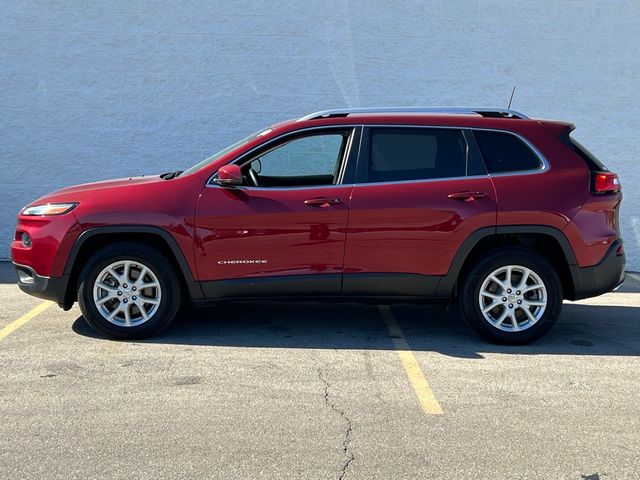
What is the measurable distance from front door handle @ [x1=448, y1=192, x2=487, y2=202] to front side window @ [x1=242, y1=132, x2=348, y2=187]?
3.20ft

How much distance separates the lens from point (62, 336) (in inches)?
233

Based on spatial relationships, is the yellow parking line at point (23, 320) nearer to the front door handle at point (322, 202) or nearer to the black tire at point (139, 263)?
the black tire at point (139, 263)

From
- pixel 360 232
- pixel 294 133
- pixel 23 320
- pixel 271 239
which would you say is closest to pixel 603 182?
pixel 360 232

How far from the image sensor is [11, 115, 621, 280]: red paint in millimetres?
5695

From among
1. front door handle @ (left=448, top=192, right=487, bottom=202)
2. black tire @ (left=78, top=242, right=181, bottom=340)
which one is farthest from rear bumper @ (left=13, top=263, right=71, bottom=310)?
front door handle @ (left=448, top=192, right=487, bottom=202)

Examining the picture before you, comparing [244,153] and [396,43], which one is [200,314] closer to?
[244,153]

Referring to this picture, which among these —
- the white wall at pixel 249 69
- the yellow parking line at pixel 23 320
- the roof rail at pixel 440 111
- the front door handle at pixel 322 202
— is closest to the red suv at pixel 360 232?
the front door handle at pixel 322 202

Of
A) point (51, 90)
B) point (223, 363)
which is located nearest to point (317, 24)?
point (51, 90)

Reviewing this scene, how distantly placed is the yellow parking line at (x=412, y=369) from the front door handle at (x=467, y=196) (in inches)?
50.5

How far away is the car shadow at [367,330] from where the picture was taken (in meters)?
5.82

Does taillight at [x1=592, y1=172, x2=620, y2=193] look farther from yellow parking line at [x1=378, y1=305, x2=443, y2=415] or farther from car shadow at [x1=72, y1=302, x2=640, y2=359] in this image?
yellow parking line at [x1=378, y1=305, x2=443, y2=415]

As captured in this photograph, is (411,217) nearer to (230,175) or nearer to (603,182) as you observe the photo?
(230,175)

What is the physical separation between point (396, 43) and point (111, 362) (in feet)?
21.5

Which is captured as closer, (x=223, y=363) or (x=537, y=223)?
(x=223, y=363)
